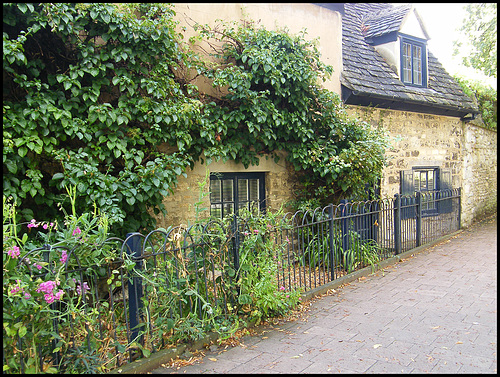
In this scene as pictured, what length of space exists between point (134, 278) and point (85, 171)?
182 centimetres

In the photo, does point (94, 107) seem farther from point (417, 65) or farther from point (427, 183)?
point (427, 183)

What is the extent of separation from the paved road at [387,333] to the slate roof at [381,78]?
4.07 meters

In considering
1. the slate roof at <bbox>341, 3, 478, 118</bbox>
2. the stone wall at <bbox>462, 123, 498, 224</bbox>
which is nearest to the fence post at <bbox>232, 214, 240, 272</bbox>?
the slate roof at <bbox>341, 3, 478, 118</bbox>

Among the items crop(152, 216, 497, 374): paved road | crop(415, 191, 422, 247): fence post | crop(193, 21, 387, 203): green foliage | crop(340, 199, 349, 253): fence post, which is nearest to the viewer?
crop(152, 216, 497, 374): paved road

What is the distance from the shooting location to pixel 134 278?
139 inches

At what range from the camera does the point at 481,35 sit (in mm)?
11727

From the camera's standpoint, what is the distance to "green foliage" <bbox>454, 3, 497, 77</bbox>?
11453mm

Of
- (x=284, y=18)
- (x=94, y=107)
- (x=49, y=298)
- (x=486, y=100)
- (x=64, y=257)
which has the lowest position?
(x=49, y=298)

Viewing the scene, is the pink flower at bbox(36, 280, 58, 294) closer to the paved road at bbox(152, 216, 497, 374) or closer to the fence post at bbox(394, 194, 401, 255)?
the paved road at bbox(152, 216, 497, 374)

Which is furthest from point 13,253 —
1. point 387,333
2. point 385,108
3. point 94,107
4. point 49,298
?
point 385,108

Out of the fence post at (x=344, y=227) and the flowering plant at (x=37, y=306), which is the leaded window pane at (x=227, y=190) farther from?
the flowering plant at (x=37, y=306)

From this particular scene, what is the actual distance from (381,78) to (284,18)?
3146 mm

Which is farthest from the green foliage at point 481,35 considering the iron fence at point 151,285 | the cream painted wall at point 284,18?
the iron fence at point 151,285

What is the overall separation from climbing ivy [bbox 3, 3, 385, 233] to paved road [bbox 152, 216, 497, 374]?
2.04 m
